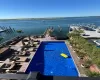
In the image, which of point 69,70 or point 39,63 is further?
point 39,63

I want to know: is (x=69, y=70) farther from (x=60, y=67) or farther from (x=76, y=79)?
(x=76, y=79)

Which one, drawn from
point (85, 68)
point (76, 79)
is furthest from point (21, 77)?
point (85, 68)

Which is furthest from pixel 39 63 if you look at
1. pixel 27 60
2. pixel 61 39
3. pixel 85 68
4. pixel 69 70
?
pixel 61 39

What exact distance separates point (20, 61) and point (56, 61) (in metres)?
7.51

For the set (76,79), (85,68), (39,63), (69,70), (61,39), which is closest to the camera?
(76,79)

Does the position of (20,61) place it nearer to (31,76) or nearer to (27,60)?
(27,60)

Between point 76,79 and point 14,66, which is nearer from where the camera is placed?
point 76,79

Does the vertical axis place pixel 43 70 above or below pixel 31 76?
below

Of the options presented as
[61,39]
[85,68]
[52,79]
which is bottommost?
[61,39]

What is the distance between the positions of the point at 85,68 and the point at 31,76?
20949 mm

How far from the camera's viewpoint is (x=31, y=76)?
107 inches

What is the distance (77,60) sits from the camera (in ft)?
85.8

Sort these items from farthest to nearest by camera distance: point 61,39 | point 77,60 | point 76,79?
point 61,39, point 77,60, point 76,79

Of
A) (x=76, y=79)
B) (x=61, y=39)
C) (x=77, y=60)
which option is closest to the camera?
(x=76, y=79)
